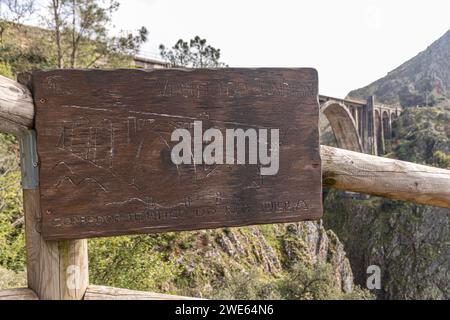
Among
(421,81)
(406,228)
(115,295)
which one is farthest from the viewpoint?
(421,81)

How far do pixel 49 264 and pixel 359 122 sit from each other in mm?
28753

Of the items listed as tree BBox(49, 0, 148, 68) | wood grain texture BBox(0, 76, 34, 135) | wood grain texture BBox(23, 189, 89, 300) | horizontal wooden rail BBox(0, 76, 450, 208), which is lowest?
wood grain texture BBox(23, 189, 89, 300)

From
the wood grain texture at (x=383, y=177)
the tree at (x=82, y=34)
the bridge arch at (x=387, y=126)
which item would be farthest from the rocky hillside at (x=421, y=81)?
the wood grain texture at (x=383, y=177)

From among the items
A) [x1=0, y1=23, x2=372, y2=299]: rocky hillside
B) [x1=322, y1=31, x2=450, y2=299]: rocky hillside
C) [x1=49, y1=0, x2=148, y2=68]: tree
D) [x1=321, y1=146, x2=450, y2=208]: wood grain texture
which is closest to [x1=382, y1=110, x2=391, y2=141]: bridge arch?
[x1=322, y1=31, x2=450, y2=299]: rocky hillside

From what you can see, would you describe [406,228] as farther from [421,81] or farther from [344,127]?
[421,81]

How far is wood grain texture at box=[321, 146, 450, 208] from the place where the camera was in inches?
51.4

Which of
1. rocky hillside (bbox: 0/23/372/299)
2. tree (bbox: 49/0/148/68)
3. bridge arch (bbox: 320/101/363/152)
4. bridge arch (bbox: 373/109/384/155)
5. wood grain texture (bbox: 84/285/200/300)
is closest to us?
wood grain texture (bbox: 84/285/200/300)

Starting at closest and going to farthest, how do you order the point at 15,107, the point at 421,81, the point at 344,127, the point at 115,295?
the point at 15,107 → the point at 115,295 → the point at 344,127 → the point at 421,81

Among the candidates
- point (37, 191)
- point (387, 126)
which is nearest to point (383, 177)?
point (37, 191)

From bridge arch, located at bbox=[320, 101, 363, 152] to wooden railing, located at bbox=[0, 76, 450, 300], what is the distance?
1909cm

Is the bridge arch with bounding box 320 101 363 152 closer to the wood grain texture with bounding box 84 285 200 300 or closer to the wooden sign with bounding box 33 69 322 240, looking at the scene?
the wooden sign with bounding box 33 69 322 240

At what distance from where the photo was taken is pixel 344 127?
825 inches

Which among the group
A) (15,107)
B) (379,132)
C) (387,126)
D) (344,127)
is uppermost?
(387,126)

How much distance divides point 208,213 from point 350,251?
32.9 metres
